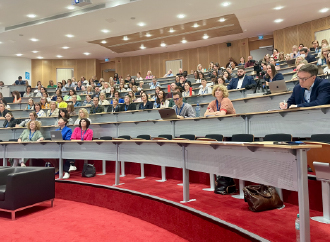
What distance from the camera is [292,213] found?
213cm

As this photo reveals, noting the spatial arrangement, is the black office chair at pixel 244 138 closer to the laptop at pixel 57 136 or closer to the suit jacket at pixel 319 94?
the suit jacket at pixel 319 94

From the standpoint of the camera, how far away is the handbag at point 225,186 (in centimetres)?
276

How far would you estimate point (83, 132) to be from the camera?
491 cm

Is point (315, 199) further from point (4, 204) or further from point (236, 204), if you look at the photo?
point (4, 204)

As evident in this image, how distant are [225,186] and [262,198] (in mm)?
596

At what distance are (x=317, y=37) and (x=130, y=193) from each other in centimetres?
1053

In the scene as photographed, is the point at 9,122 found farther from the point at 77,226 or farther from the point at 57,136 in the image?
the point at 77,226

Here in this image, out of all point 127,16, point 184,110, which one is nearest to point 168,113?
point 184,110

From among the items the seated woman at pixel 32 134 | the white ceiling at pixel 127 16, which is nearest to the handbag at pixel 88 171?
the seated woman at pixel 32 134

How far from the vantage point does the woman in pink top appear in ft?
15.8

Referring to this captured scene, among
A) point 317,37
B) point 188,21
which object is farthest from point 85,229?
point 317,37

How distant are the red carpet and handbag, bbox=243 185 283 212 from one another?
716 millimetres

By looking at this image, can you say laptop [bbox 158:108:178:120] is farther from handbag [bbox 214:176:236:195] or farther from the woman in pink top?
handbag [bbox 214:176:236:195]

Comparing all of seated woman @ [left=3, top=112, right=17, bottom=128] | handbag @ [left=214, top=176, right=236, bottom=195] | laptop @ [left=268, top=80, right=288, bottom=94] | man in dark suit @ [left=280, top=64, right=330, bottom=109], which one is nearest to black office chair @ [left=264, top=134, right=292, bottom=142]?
man in dark suit @ [left=280, top=64, right=330, bottom=109]
